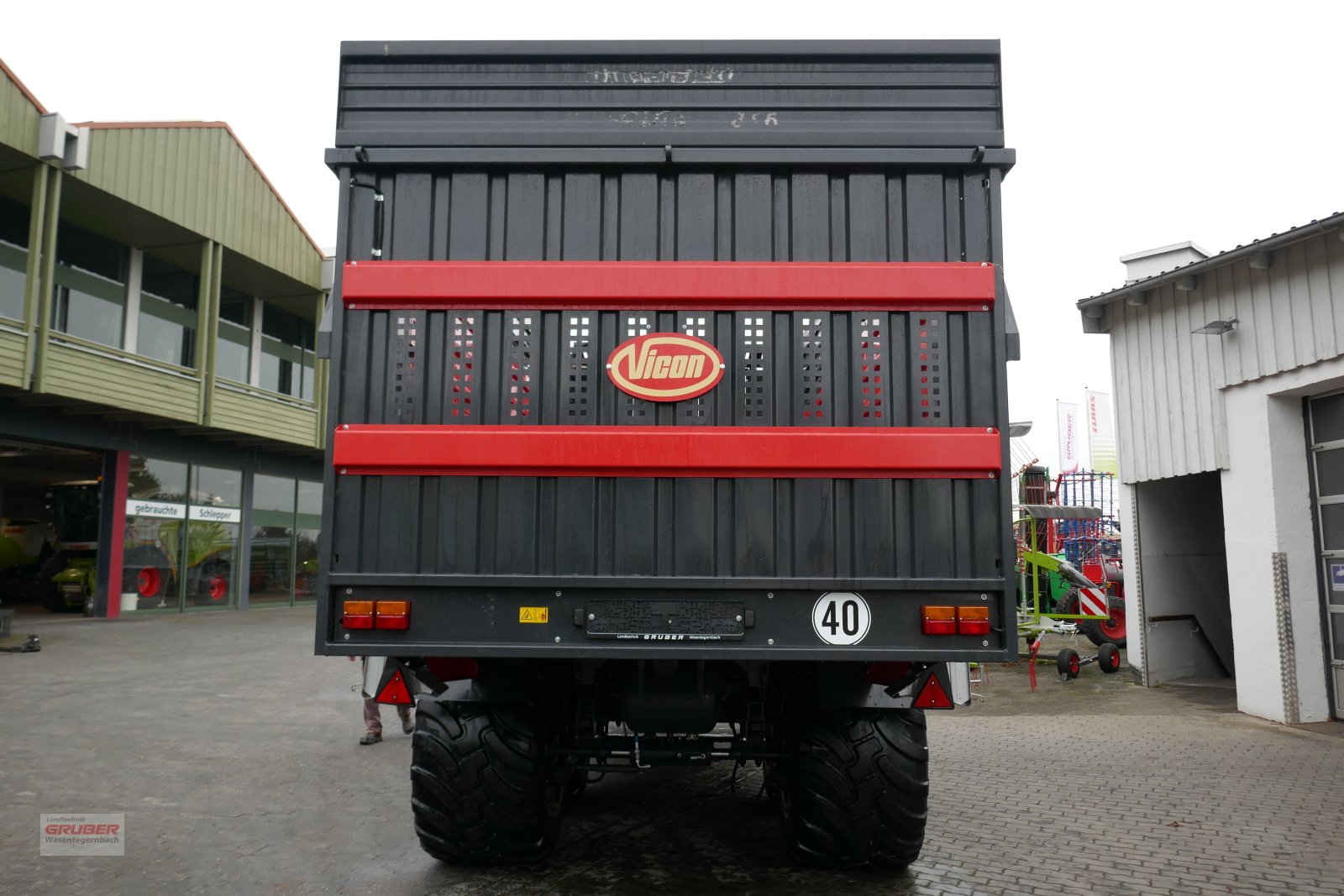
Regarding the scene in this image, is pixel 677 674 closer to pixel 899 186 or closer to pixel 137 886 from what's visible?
pixel 899 186

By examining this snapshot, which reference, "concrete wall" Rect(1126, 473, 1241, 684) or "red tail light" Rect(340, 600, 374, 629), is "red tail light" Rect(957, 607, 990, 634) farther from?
"concrete wall" Rect(1126, 473, 1241, 684)

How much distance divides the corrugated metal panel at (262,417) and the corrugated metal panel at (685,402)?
57.4ft

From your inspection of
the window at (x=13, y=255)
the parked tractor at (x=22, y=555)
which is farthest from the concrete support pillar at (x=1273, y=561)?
the parked tractor at (x=22, y=555)

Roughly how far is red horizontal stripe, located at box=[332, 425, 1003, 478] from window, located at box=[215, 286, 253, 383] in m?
19.3

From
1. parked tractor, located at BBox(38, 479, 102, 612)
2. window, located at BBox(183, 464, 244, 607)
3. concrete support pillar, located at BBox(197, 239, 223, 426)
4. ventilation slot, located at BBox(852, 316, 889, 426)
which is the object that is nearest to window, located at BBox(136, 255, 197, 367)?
concrete support pillar, located at BBox(197, 239, 223, 426)

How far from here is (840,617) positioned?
369 centimetres

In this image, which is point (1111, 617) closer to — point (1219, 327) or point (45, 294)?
point (1219, 327)

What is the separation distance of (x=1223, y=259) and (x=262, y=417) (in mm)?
18896

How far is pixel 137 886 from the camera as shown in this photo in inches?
174

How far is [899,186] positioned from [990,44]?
727 mm

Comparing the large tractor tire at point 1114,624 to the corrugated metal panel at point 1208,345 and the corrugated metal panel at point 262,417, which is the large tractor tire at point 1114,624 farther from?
the corrugated metal panel at point 262,417

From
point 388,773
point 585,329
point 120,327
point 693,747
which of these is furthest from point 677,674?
point 120,327

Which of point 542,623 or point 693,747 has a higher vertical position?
point 542,623

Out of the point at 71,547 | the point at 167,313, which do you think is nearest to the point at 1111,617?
the point at 167,313
